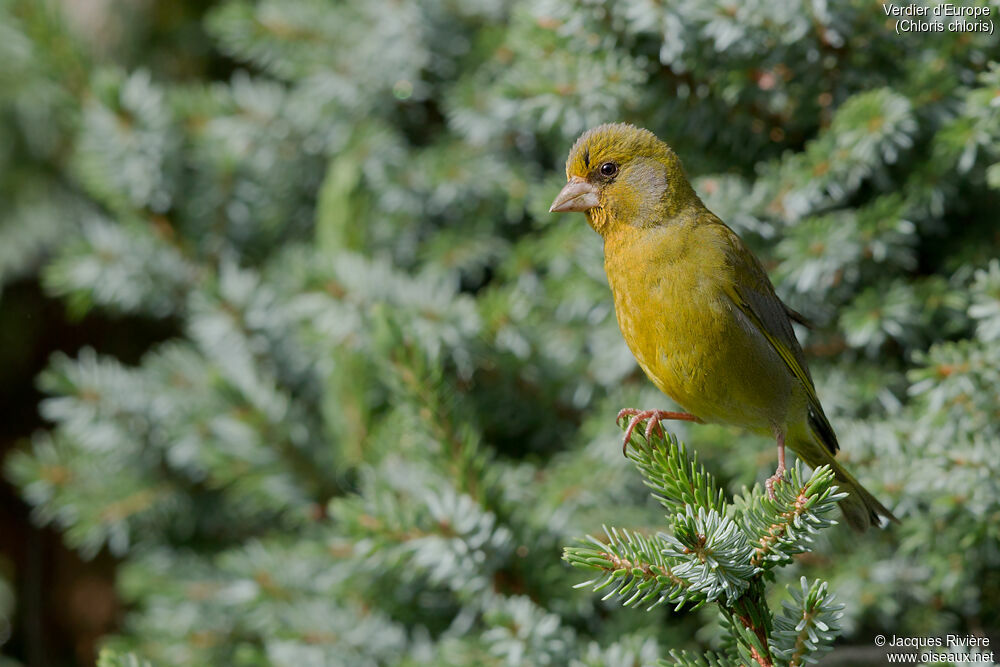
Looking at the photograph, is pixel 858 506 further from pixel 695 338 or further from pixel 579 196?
pixel 579 196

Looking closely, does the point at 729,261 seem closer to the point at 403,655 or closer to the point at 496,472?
the point at 496,472

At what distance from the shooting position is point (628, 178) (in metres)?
1.41

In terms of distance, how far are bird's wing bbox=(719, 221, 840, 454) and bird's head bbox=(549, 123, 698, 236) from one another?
0.31 ft

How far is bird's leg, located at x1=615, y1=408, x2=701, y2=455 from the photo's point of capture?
1135mm

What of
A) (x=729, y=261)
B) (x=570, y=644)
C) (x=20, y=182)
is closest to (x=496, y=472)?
(x=570, y=644)

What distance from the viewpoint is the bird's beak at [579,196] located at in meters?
1.42

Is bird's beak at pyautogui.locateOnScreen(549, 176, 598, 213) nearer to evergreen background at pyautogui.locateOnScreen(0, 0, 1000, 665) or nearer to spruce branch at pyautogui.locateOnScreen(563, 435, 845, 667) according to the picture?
evergreen background at pyautogui.locateOnScreen(0, 0, 1000, 665)

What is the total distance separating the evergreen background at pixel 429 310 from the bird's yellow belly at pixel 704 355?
0.61 ft

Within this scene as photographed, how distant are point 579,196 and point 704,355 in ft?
1.04

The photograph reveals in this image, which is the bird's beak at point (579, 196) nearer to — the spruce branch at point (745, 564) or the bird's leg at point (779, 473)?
the bird's leg at point (779, 473)

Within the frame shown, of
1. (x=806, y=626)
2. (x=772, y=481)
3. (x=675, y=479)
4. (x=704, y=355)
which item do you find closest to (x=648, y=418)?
(x=704, y=355)

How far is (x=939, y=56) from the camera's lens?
1429 millimetres

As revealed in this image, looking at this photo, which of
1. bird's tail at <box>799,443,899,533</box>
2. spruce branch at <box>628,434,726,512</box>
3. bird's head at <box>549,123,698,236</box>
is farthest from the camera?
bird's head at <box>549,123,698,236</box>

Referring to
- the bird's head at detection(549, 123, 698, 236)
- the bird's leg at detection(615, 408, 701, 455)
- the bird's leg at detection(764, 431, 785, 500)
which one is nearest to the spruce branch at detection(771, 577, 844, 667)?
the bird's leg at detection(764, 431, 785, 500)
